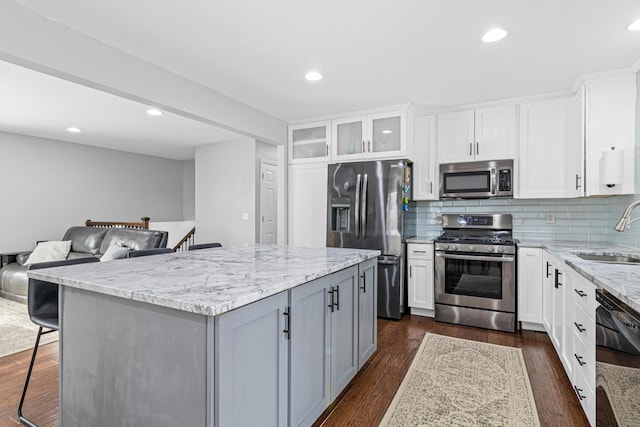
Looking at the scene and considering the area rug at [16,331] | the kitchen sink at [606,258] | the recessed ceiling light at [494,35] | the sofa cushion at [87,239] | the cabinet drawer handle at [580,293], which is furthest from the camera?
the sofa cushion at [87,239]

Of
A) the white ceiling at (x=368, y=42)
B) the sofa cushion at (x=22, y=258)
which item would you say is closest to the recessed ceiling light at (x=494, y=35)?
the white ceiling at (x=368, y=42)

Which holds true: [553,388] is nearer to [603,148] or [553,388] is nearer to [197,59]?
[603,148]

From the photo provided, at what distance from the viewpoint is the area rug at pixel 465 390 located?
1.98 metres

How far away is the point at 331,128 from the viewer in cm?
432

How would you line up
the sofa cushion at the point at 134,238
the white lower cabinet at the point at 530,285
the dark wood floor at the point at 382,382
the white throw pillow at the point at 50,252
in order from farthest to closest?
the white throw pillow at the point at 50,252 < the sofa cushion at the point at 134,238 < the white lower cabinet at the point at 530,285 < the dark wood floor at the point at 382,382

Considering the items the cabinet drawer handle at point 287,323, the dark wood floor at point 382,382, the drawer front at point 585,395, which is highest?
the cabinet drawer handle at point 287,323

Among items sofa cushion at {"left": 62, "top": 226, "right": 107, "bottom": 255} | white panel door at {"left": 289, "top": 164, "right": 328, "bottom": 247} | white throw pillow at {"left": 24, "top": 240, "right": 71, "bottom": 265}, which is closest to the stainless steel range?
white panel door at {"left": 289, "top": 164, "right": 328, "bottom": 247}

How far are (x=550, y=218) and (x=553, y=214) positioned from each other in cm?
5

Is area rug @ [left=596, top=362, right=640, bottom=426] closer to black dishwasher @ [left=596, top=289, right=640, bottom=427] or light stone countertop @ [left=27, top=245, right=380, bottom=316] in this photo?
black dishwasher @ [left=596, top=289, right=640, bottom=427]

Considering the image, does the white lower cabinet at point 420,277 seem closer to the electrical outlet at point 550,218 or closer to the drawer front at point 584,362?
the electrical outlet at point 550,218

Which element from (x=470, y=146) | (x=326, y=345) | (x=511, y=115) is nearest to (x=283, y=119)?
(x=470, y=146)

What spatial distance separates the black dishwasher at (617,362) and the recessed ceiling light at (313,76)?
8.22 ft

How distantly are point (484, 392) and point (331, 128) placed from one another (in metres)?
3.20

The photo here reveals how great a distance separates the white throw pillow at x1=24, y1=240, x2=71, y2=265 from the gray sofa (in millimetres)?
99
